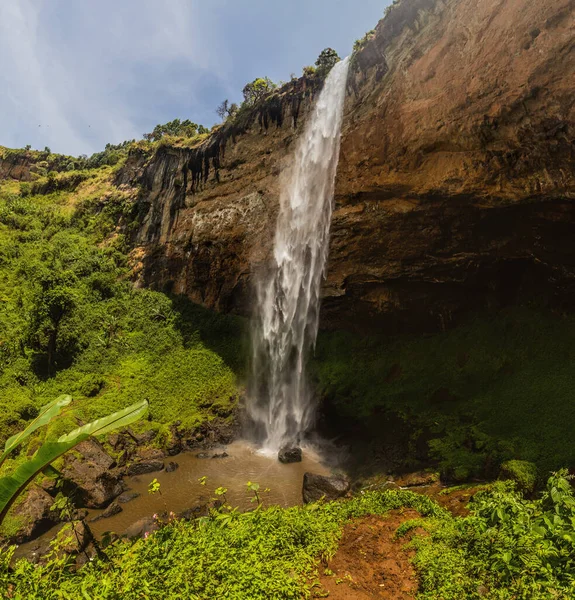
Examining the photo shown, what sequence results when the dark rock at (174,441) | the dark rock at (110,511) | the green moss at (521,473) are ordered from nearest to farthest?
the green moss at (521,473) → the dark rock at (110,511) → the dark rock at (174,441)

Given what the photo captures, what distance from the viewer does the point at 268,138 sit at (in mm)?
21844

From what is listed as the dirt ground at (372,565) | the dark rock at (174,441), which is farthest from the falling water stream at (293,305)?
the dirt ground at (372,565)

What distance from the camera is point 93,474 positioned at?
11453 mm

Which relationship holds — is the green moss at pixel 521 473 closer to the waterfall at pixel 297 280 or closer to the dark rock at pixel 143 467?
the waterfall at pixel 297 280

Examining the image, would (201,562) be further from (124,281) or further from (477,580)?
(124,281)

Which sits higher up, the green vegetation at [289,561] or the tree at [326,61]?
the tree at [326,61]

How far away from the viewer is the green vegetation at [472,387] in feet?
31.0

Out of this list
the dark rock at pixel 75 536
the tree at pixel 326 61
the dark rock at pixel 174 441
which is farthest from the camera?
the tree at pixel 326 61

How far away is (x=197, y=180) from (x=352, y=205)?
554 inches

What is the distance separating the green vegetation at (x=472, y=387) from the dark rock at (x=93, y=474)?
7.95 m

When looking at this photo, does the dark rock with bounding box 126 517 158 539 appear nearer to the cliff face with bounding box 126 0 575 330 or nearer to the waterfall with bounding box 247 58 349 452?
the waterfall with bounding box 247 58 349 452

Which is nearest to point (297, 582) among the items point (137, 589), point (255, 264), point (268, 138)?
point (137, 589)

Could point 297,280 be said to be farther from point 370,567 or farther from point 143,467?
point 370,567

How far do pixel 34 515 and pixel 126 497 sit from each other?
220 cm
